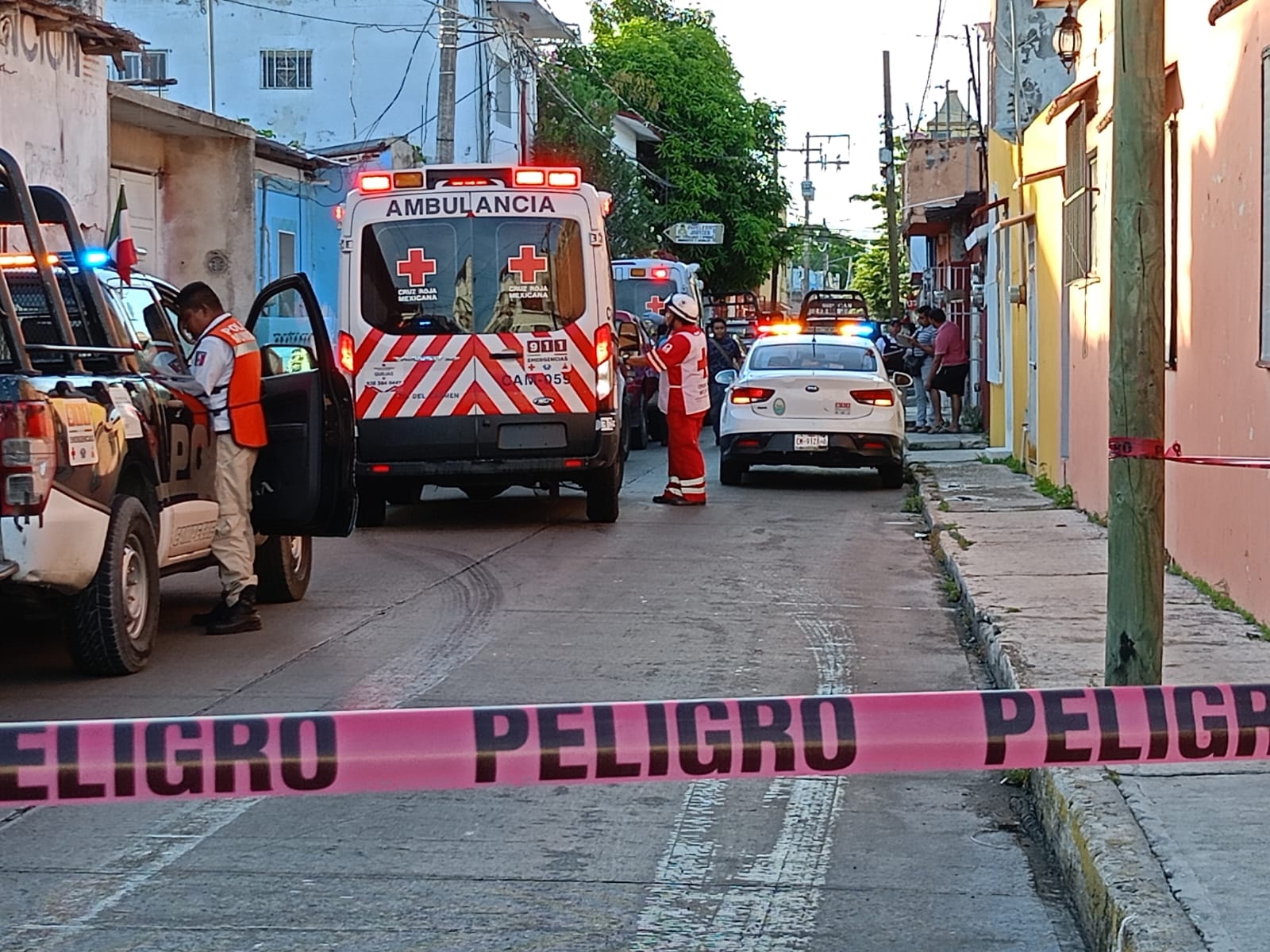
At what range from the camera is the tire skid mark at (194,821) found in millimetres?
4855

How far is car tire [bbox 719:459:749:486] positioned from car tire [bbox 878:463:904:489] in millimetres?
1346

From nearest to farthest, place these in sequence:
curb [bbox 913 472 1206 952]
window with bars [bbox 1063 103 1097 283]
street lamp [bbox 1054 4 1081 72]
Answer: curb [bbox 913 472 1206 952]
window with bars [bbox 1063 103 1097 283]
street lamp [bbox 1054 4 1081 72]

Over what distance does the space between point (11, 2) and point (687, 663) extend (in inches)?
449

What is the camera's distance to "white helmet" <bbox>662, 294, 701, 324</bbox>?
1608 centimetres

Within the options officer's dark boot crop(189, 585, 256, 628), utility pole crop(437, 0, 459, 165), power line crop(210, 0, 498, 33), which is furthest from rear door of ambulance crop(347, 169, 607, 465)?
power line crop(210, 0, 498, 33)

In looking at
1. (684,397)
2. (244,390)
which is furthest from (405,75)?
(244,390)

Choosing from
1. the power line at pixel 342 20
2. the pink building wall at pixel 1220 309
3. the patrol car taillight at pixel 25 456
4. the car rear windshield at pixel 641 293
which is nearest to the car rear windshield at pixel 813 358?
the pink building wall at pixel 1220 309

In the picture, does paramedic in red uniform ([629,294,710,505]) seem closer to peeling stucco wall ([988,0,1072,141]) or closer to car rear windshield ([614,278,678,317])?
peeling stucco wall ([988,0,1072,141])

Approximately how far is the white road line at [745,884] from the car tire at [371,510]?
8416 millimetres

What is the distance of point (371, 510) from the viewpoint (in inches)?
578

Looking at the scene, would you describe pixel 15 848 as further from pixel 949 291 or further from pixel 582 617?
pixel 949 291

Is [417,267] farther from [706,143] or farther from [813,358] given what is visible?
[706,143]

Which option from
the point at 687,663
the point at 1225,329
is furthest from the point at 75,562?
the point at 1225,329

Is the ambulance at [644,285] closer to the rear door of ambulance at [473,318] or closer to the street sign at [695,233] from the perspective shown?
the rear door of ambulance at [473,318]
